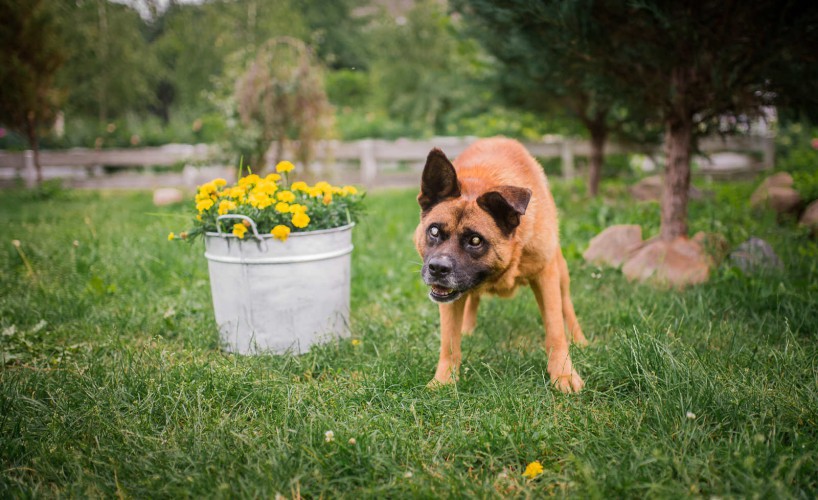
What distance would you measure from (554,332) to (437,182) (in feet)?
3.51

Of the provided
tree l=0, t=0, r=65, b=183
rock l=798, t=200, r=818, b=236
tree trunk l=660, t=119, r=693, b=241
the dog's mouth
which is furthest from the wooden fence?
the dog's mouth

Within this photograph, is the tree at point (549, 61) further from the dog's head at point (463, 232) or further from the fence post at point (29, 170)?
the fence post at point (29, 170)

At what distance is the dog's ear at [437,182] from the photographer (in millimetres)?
2762

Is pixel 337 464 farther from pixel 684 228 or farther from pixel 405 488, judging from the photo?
pixel 684 228

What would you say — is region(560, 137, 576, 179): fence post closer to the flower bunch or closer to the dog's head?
the flower bunch

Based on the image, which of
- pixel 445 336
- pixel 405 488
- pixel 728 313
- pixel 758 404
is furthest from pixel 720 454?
pixel 728 313

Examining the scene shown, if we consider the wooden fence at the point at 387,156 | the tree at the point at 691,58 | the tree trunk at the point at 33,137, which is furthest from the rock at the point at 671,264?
the tree trunk at the point at 33,137

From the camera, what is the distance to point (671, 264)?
4.70 metres

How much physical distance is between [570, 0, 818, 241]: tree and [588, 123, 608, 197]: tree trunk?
3.58 metres

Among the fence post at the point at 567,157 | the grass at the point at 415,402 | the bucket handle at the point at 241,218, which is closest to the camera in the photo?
the grass at the point at 415,402

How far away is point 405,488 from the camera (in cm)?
199

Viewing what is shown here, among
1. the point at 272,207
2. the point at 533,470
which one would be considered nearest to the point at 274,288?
the point at 272,207

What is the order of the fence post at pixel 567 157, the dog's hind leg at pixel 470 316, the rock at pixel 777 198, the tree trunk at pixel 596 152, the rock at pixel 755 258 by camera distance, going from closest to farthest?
the dog's hind leg at pixel 470 316
the rock at pixel 755 258
the rock at pixel 777 198
the tree trunk at pixel 596 152
the fence post at pixel 567 157

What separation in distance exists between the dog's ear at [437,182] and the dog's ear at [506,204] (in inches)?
7.8
